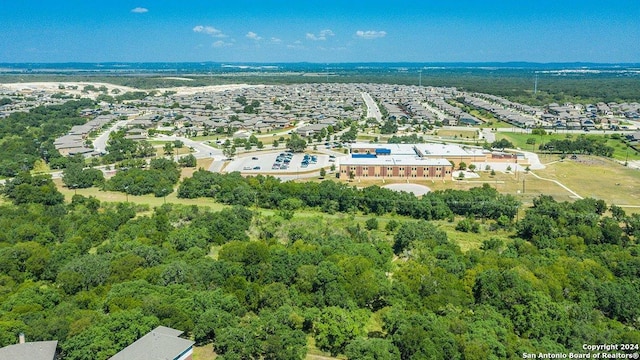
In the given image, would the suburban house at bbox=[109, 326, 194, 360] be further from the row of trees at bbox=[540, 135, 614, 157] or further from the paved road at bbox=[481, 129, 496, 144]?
the paved road at bbox=[481, 129, 496, 144]

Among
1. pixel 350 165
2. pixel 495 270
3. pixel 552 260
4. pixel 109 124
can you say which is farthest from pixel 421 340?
pixel 109 124

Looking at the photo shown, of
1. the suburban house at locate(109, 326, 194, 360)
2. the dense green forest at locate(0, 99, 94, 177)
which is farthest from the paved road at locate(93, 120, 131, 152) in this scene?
the suburban house at locate(109, 326, 194, 360)

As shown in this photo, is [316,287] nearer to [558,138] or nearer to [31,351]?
[31,351]

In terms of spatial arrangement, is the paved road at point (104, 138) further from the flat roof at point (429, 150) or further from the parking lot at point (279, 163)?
the flat roof at point (429, 150)

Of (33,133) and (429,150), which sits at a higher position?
(33,133)

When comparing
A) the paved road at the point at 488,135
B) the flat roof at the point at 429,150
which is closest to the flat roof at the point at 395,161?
the flat roof at the point at 429,150

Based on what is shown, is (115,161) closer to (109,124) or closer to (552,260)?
(109,124)

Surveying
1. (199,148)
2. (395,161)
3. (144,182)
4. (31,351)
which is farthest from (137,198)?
(31,351)
